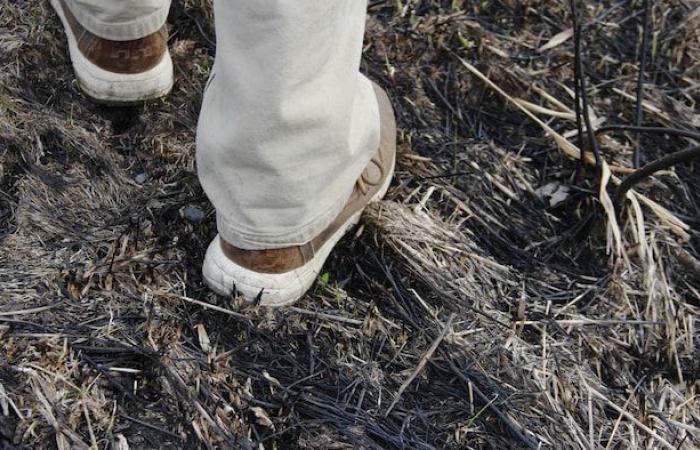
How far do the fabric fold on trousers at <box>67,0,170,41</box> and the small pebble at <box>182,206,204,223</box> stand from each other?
41 cm

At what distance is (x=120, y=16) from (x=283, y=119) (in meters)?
0.65

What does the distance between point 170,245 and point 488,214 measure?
693 mm

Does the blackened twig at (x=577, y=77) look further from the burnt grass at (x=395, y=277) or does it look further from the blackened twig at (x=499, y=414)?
the blackened twig at (x=499, y=414)

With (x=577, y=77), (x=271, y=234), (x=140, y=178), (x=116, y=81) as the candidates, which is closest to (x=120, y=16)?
(x=116, y=81)

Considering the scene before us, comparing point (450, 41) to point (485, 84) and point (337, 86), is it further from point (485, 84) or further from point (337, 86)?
point (337, 86)

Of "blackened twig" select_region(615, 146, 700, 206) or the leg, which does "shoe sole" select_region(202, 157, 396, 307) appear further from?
"blackened twig" select_region(615, 146, 700, 206)

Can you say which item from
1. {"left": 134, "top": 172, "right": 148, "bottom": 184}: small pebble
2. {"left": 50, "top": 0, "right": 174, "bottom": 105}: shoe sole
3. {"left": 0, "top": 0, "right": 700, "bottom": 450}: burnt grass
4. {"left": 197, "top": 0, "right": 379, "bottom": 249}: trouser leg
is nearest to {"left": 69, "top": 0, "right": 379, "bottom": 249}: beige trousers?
{"left": 197, "top": 0, "right": 379, "bottom": 249}: trouser leg

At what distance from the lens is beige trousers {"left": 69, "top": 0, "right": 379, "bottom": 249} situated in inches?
47.3

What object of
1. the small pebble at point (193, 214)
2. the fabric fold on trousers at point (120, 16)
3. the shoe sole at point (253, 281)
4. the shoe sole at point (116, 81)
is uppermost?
the fabric fold on trousers at point (120, 16)

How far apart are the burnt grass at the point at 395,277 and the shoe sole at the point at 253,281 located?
29mm

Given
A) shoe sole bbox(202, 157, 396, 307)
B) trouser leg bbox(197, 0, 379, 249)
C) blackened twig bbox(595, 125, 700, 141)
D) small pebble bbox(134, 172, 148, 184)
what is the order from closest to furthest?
trouser leg bbox(197, 0, 379, 249) < shoe sole bbox(202, 157, 396, 307) < blackened twig bbox(595, 125, 700, 141) < small pebble bbox(134, 172, 148, 184)

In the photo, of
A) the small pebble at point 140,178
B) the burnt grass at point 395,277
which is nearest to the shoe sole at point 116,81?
the burnt grass at point 395,277

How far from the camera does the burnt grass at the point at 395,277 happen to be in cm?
141

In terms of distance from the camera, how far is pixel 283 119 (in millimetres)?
1279
